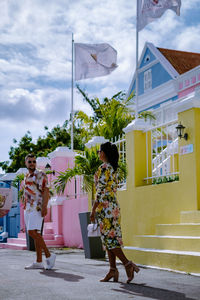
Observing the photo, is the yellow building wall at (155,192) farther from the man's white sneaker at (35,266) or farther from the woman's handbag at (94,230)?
the man's white sneaker at (35,266)

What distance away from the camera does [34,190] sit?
284 inches

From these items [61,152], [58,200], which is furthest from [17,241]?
[61,152]

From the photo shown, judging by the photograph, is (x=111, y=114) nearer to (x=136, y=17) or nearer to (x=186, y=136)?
(x=136, y=17)

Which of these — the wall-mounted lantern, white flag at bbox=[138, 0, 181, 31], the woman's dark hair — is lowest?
the woman's dark hair

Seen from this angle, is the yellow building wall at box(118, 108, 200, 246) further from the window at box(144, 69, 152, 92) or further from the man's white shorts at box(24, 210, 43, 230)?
the window at box(144, 69, 152, 92)

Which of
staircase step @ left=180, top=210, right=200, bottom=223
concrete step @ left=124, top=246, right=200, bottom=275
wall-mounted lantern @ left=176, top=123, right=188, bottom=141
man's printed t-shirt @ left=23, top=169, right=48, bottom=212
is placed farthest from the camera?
wall-mounted lantern @ left=176, top=123, right=188, bottom=141

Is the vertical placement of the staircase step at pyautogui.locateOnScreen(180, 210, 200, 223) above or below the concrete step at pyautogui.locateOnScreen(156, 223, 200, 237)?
above

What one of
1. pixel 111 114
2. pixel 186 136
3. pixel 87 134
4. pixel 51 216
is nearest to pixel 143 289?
pixel 186 136

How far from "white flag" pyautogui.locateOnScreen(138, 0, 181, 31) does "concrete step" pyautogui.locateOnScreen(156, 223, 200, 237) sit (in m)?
5.07

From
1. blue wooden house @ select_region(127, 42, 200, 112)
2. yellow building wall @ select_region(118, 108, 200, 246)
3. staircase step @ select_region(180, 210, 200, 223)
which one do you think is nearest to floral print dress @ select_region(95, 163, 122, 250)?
staircase step @ select_region(180, 210, 200, 223)

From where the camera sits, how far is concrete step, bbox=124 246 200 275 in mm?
6449

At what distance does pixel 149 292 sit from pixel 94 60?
1070cm

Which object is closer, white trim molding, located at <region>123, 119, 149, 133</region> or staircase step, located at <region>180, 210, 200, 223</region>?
staircase step, located at <region>180, 210, 200, 223</region>

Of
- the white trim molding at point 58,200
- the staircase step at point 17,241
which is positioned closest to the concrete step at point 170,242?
the white trim molding at point 58,200
